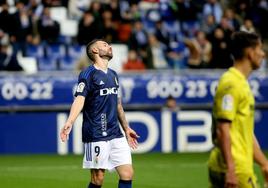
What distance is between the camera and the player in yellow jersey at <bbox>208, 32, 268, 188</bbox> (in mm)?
6703

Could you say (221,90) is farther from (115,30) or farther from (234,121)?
(115,30)

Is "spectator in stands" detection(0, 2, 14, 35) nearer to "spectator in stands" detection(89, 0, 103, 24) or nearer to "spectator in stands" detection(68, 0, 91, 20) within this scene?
"spectator in stands" detection(89, 0, 103, 24)

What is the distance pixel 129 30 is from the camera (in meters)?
22.6

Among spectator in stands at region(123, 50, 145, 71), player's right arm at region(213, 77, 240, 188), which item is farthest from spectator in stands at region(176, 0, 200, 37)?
player's right arm at region(213, 77, 240, 188)

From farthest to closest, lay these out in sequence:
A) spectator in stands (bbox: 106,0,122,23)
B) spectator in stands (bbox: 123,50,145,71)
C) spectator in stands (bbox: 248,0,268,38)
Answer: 1. spectator in stands (bbox: 248,0,268,38)
2. spectator in stands (bbox: 106,0,122,23)
3. spectator in stands (bbox: 123,50,145,71)

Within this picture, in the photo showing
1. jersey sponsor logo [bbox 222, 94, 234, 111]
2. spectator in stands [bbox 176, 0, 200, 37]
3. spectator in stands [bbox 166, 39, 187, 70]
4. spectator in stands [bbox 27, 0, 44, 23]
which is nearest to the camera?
jersey sponsor logo [bbox 222, 94, 234, 111]

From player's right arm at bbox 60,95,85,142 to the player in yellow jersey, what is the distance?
103 inches

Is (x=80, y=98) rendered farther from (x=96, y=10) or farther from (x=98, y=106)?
(x=96, y=10)

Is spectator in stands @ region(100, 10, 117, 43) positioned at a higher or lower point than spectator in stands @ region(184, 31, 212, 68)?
higher

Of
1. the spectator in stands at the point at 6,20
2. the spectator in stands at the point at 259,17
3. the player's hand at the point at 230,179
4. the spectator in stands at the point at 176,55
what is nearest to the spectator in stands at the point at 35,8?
the spectator in stands at the point at 6,20

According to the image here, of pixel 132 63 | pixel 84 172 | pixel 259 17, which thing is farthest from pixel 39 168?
pixel 259 17

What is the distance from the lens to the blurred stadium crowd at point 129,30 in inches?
846

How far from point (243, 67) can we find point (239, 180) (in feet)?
2.66

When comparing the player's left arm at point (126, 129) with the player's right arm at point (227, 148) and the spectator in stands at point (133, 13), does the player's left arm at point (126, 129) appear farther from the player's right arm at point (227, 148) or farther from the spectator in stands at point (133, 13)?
the spectator in stands at point (133, 13)
